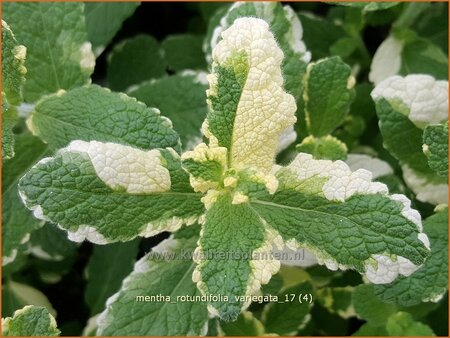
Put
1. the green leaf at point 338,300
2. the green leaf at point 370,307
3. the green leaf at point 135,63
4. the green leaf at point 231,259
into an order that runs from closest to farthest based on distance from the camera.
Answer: the green leaf at point 231,259 < the green leaf at point 370,307 < the green leaf at point 338,300 < the green leaf at point 135,63

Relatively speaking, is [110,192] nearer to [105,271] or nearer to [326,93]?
[326,93]

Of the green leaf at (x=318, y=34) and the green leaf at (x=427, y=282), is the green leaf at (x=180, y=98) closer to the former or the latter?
the green leaf at (x=318, y=34)

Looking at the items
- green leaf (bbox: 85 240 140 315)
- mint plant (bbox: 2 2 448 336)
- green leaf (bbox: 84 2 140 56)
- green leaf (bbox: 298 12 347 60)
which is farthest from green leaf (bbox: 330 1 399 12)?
green leaf (bbox: 85 240 140 315)

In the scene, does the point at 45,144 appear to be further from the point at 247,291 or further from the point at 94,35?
the point at 247,291

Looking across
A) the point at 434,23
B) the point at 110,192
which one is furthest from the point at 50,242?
the point at 434,23

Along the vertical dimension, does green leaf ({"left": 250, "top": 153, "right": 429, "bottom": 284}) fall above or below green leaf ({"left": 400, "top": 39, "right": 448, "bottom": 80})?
above

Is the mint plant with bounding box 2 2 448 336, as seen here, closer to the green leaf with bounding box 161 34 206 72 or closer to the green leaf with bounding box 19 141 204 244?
the green leaf with bounding box 19 141 204 244

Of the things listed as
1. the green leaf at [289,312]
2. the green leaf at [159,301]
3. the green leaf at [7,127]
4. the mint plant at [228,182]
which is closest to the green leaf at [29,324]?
the mint plant at [228,182]
